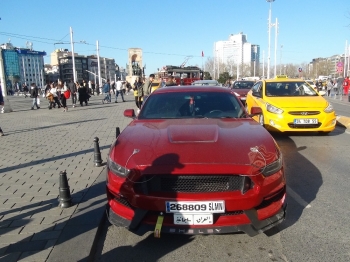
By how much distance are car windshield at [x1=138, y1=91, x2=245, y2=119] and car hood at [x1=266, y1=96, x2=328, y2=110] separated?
3.94 m

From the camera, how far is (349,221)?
3736mm

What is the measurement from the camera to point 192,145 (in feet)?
10.8

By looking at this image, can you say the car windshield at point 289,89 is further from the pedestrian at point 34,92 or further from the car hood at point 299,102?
the pedestrian at point 34,92

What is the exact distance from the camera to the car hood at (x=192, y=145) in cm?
303

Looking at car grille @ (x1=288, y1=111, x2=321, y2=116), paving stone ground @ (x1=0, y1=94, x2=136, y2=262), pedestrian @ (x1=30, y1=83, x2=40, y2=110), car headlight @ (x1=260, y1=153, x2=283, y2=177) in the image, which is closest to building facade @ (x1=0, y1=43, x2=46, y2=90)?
pedestrian @ (x1=30, y1=83, x2=40, y2=110)

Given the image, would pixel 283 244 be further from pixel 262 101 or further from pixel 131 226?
pixel 262 101

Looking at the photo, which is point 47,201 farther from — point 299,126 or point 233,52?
point 233,52

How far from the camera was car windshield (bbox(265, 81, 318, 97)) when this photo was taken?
9648mm

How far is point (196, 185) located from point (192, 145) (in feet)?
1.54

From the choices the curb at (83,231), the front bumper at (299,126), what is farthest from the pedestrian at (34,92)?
the curb at (83,231)

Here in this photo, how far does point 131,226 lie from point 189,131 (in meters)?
1.32

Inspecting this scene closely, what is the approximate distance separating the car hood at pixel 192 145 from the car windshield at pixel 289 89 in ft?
20.1

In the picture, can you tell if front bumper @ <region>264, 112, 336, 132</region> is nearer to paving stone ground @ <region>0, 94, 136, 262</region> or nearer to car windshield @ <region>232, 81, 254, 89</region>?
paving stone ground @ <region>0, 94, 136, 262</region>

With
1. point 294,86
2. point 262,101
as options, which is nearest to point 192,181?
point 262,101
